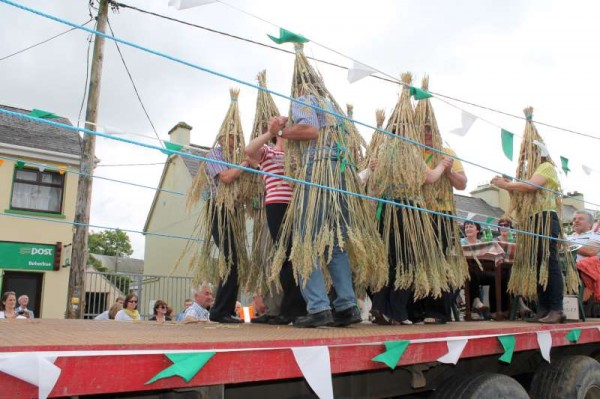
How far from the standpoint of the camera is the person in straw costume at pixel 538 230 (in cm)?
452

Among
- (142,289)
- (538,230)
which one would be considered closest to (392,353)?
(538,230)

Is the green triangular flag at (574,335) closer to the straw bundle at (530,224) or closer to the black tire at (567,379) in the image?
the black tire at (567,379)

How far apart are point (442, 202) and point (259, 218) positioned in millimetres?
1410

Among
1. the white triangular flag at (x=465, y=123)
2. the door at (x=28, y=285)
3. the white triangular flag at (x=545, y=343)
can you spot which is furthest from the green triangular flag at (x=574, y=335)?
the door at (x=28, y=285)

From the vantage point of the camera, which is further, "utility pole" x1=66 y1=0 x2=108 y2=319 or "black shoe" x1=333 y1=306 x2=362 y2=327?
"utility pole" x1=66 y1=0 x2=108 y2=319

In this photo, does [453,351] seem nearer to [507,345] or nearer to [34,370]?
[507,345]

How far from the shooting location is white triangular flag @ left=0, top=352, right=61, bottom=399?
Result: 144 cm

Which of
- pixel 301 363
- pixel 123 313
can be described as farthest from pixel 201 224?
pixel 123 313

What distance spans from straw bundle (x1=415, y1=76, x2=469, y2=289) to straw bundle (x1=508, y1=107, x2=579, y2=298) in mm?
763

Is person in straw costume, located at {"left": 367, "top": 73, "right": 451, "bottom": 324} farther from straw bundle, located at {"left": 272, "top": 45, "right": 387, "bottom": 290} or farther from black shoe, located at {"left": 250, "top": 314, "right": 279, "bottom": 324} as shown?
black shoe, located at {"left": 250, "top": 314, "right": 279, "bottom": 324}

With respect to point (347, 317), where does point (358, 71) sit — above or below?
above

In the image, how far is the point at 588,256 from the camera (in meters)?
5.68

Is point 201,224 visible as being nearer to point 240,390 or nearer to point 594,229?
point 240,390

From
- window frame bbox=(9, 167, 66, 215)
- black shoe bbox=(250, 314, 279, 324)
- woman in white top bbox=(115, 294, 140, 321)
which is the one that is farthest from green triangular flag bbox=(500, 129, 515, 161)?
window frame bbox=(9, 167, 66, 215)
